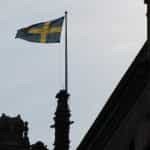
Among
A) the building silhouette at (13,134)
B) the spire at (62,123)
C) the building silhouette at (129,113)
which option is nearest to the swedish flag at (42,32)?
the spire at (62,123)

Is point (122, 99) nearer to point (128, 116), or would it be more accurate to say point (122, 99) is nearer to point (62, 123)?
point (128, 116)

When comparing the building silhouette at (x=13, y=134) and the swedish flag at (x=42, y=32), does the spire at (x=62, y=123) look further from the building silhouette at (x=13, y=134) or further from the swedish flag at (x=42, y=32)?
the building silhouette at (x=13, y=134)

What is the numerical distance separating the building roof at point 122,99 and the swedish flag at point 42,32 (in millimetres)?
15024

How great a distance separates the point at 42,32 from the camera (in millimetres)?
59062

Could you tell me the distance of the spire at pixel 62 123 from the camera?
5862 centimetres

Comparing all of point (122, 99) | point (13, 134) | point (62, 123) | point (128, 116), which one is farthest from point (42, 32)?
point (13, 134)

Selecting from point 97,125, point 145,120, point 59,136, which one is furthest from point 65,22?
point 145,120

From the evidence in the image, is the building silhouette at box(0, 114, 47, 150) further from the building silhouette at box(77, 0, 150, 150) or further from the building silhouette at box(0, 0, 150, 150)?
the building silhouette at box(77, 0, 150, 150)

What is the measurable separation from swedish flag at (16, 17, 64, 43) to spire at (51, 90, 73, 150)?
12.9 ft

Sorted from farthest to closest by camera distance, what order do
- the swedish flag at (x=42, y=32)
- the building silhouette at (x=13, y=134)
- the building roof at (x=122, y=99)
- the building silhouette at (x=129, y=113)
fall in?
the building silhouette at (x=13, y=134)
the swedish flag at (x=42, y=32)
the building roof at (x=122, y=99)
the building silhouette at (x=129, y=113)

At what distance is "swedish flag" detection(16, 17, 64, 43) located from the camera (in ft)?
192

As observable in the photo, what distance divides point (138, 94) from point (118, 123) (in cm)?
212

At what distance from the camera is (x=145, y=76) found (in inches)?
1601

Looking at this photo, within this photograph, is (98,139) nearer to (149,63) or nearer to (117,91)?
(117,91)
